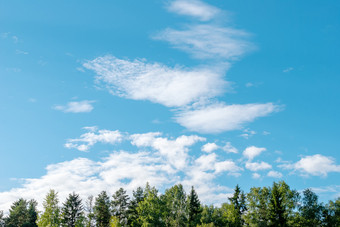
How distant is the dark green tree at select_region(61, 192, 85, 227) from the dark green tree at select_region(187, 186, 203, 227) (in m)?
29.9

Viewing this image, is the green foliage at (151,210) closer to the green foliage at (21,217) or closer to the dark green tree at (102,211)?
the dark green tree at (102,211)

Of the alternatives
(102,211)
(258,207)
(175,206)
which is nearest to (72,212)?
(102,211)

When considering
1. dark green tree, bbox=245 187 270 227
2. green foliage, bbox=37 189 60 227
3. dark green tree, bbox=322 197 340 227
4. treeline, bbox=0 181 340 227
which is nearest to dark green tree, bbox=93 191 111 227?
treeline, bbox=0 181 340 227

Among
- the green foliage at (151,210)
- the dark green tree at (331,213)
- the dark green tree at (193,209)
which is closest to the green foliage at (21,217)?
the green foliage at (151,210)

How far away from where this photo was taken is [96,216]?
93.9 m

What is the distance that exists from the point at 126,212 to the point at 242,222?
33.4 m

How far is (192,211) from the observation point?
86875mm

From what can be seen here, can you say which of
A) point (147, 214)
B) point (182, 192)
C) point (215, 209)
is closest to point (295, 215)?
point (215, 209)

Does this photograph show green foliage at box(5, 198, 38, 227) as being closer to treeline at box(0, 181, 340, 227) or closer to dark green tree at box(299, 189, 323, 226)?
treeline at box(0, 181, 340, 227)

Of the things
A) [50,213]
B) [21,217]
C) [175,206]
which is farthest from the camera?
[21,217]

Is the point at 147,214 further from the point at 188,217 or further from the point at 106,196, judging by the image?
the point at 106,196

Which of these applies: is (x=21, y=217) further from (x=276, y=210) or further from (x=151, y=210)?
(x=276, y=210)

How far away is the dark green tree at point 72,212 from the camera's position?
273 ft

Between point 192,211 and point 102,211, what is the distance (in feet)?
91.0
